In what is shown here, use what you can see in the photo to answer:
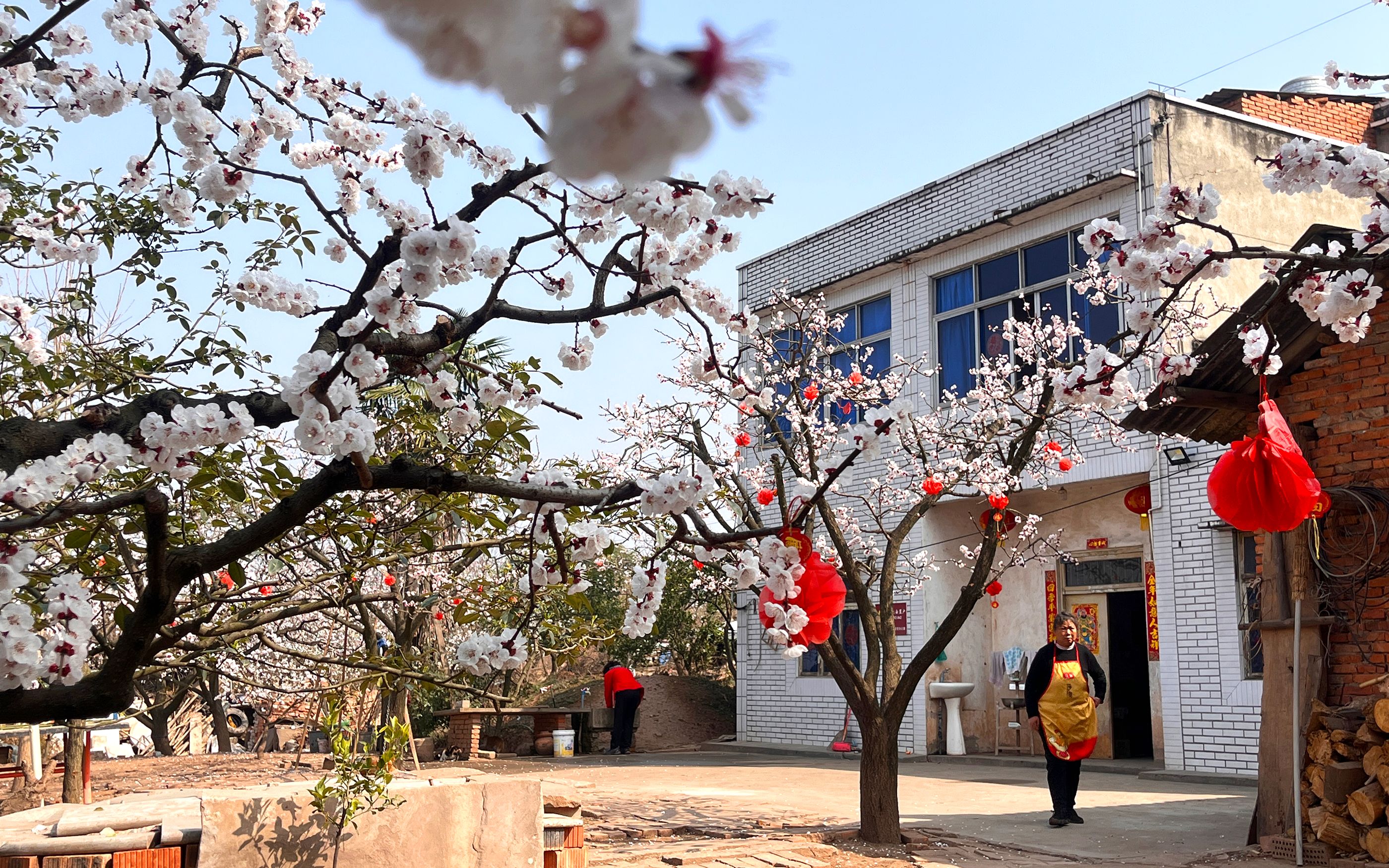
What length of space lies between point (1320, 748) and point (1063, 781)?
2.20m

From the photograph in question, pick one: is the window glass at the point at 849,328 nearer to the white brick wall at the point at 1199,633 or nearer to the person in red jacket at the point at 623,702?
the white brick wall at the point at 1199,633

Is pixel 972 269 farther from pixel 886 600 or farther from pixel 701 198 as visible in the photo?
pixel 701 198

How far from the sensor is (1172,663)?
12.5 m

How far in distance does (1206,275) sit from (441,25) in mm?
5220

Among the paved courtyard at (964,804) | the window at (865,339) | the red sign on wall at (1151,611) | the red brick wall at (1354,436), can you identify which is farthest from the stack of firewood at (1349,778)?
the window at (865,339)

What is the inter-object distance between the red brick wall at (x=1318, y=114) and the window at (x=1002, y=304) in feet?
10.5

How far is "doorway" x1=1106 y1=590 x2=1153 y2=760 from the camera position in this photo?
1452cm

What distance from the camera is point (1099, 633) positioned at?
1459 cm

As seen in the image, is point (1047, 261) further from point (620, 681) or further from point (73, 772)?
point (73, 772)

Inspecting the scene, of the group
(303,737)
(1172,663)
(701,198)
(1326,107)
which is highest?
(1326,107)

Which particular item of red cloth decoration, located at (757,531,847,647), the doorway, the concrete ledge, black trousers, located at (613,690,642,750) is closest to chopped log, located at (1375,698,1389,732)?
red cloth decoration, located at (757,531,847,647)

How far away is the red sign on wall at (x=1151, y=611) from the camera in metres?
13.4

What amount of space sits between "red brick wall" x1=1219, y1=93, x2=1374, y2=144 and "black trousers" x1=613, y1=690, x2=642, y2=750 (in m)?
12.2

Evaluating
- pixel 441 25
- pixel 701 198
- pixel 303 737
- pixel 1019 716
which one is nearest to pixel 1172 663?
pixel 1019 716
